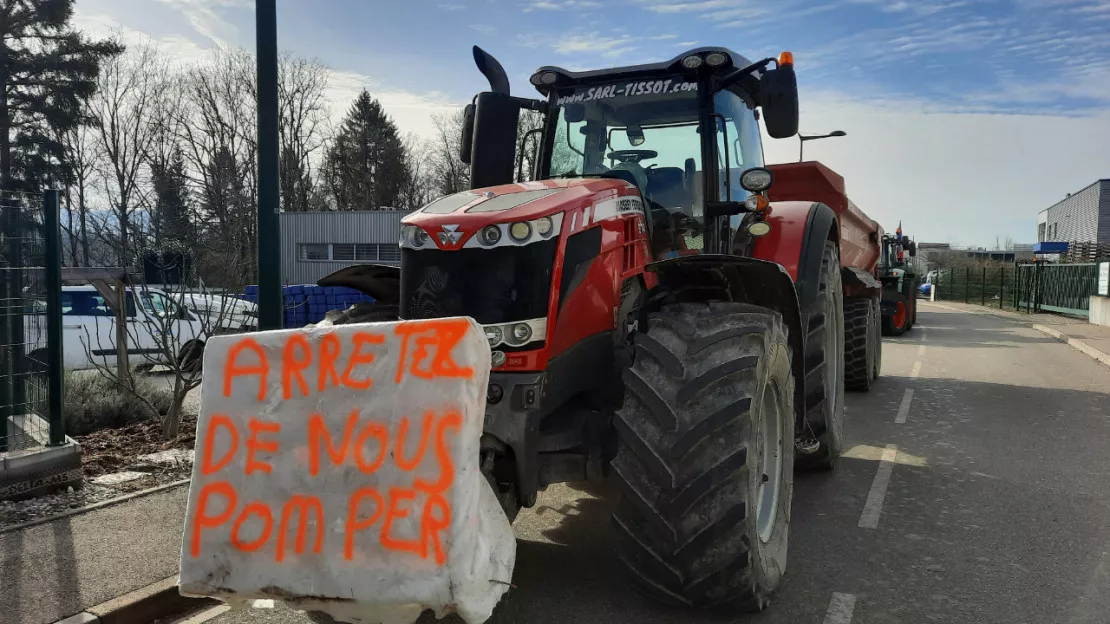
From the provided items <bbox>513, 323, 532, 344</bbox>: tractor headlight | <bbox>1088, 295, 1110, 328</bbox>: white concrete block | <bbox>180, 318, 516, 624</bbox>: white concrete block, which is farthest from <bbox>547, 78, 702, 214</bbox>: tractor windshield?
<bbox>1088, 295, 1110, 328</bbox>: white concrete block

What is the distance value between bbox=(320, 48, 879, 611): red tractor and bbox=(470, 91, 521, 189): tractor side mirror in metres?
0.01

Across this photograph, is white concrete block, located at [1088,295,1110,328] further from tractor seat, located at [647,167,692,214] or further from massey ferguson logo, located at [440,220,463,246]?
massey ferguson logo, located at [440,220,463,246]

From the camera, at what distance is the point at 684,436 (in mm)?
3475

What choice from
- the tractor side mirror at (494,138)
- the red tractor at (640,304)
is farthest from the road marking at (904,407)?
the tractor side mirror at (494,138)

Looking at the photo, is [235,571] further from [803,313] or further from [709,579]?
[803,313]

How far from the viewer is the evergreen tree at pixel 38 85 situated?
92.2 feet

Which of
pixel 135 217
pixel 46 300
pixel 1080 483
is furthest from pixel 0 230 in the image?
pixel 1080 483

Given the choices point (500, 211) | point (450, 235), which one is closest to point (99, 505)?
point (450, 235)

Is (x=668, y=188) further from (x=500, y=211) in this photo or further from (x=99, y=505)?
(x=99, y=505)

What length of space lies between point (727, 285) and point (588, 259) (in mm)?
954

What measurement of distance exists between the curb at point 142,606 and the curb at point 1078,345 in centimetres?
1551

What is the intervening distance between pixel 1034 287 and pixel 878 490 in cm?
3103

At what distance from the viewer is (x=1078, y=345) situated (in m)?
17.8

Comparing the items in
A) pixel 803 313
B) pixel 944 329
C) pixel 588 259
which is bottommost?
pixel 944 329
